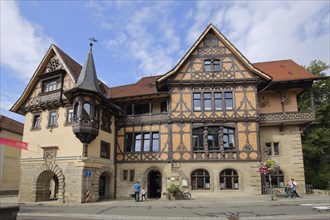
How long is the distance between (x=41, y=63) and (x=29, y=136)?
21.0 feet

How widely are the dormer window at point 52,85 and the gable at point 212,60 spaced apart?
27.6ft

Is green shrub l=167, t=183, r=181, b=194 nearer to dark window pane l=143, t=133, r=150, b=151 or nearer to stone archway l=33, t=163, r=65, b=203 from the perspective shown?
dark window pane l=143, t=133, r=150, b=151

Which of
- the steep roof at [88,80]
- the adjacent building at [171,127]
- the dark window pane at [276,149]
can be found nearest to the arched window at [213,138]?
the adjacent building at [171,127]

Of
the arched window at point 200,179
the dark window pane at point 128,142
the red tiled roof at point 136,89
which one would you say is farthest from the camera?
the red tiled roof at point 136,89

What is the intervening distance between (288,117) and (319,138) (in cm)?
736

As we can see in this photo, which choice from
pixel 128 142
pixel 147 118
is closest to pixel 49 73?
pixel 128 142

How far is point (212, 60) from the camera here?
79.3ft

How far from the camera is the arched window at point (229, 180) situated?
21.8 metres

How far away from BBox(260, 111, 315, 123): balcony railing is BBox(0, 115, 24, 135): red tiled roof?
26.6 metres

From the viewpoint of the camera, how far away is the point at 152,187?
24.7 metres

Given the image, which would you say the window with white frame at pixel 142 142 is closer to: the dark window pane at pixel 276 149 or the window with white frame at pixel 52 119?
the window with white frame at pixel 52 119

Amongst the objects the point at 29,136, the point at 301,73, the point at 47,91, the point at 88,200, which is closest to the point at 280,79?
the point at 301,73

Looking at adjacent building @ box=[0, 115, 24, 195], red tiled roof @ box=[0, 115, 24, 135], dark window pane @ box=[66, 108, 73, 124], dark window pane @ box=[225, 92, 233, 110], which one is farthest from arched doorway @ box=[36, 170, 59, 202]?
dark window pane @ box=[225, 92, 233, 110]

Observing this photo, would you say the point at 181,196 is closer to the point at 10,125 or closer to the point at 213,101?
the point at 213,101
